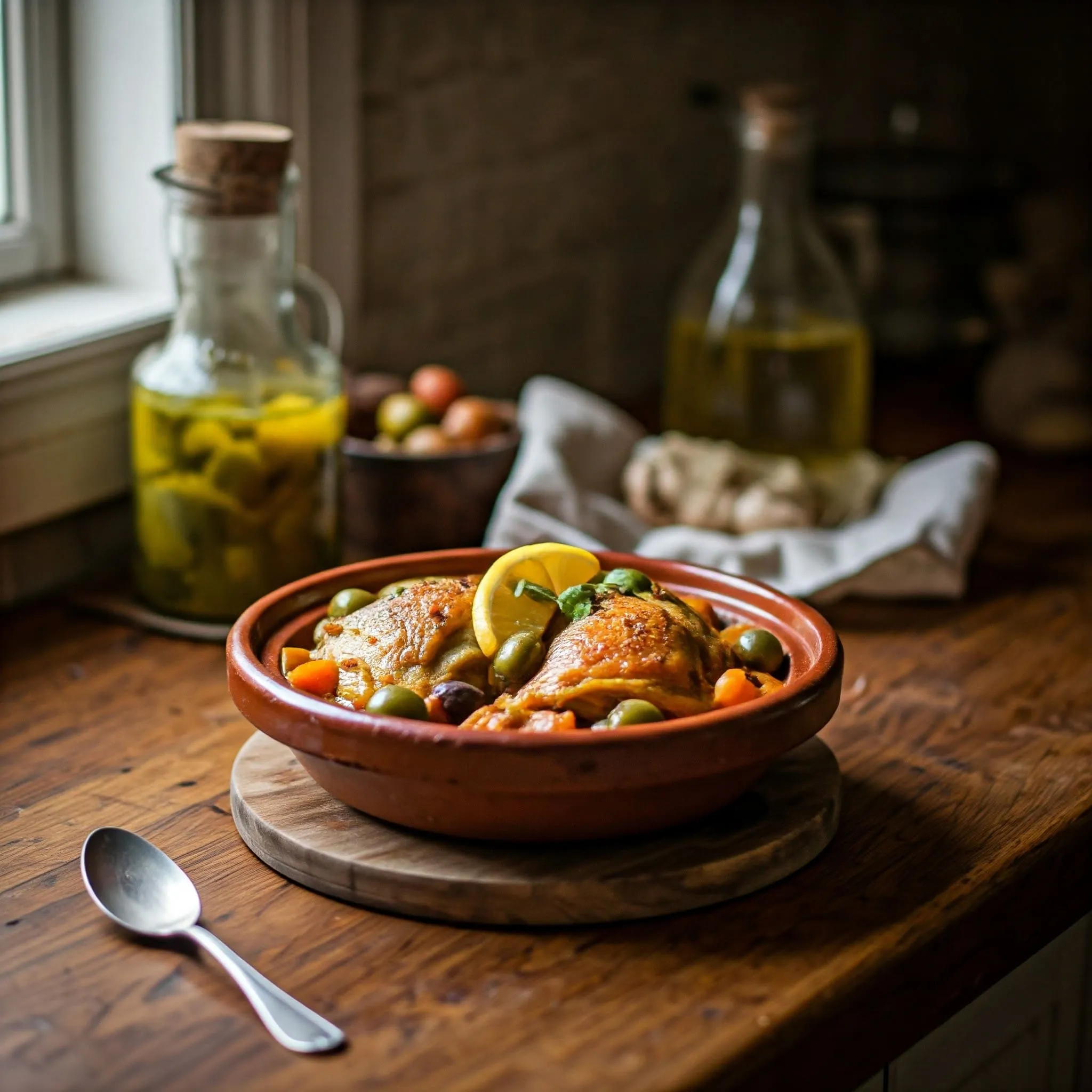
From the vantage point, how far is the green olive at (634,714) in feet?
2.58

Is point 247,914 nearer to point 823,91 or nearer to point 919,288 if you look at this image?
point 919,288

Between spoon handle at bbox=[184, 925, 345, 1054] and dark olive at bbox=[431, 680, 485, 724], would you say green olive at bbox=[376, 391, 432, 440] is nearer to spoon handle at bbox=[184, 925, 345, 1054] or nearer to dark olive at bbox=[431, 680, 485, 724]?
dark olive at bbox=[431, 680, 485, 724]

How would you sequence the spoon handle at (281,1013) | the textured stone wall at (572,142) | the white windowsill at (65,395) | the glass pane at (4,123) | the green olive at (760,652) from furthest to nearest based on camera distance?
the textured stone wall at (572,142), the glass pane at (4,123), the white windowsill at (65,395), the green olive at (760,652), the spoon handle at (281,1013)

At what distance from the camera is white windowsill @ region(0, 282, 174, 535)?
4.11ft

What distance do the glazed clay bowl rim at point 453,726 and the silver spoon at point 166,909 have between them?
0.10 metres

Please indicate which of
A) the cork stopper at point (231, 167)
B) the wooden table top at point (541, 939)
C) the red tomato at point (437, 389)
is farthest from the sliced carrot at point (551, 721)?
the red tomato at point (437, 389)

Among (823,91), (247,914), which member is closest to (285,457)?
(247,914)

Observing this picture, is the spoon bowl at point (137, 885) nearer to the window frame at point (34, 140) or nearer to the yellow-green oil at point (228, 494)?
the yellow-green oil at point (228, 494)

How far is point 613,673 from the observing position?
81cm

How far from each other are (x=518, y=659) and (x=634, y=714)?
92mm

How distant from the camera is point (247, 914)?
80cm

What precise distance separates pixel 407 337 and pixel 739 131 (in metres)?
0.47

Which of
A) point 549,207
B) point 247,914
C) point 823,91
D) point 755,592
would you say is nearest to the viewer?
point 247,914

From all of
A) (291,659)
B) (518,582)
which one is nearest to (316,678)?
(291,659)
